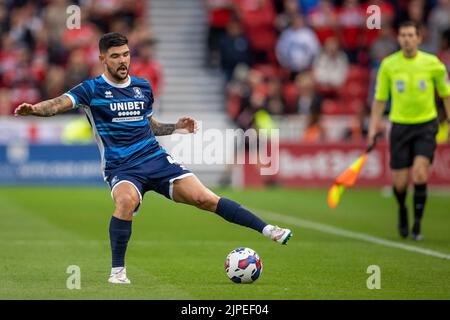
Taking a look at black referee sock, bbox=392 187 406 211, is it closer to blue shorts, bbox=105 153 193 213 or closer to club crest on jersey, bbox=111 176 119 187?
blue shorts, bbox=105 153 193 213

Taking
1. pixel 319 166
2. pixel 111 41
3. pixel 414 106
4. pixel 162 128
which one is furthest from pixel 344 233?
pixel 319 166

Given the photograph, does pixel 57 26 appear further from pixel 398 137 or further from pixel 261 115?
pixel 398 137

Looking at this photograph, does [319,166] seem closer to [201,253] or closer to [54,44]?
[54,44]

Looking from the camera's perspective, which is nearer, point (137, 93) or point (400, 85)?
point (137, 93)

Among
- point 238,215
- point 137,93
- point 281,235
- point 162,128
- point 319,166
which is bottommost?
point 319,166

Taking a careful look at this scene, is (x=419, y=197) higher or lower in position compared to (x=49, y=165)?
higher

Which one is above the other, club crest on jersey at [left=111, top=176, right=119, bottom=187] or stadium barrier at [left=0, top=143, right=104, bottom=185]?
club crest on jersey at [left=111, top=176, right=119, bottom=187]

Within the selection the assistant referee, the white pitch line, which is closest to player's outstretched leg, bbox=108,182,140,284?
the white pitch line

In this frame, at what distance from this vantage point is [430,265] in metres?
10.9

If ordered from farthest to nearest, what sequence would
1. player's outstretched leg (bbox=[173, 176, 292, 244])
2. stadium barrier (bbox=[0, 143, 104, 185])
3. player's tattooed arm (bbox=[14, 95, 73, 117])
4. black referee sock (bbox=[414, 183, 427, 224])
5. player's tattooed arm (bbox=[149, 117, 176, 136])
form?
stadium barrier (bbox=[0, 143, 104, 185]), black referee sock (bbox=[414, 183, 427, 224]), player's tattooed arm (bbox=[149, 117, 176, 136]), player's outstretched leg (bbox=[173, 176, 292, 244]), player's tattooed arm (bbox=[14, 95, 73, 117])

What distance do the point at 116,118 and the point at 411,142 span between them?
5.17 meters

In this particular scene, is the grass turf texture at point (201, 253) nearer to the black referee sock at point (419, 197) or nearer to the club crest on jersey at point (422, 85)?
the black referee sock at point (419, 197)

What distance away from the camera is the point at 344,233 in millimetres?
14594

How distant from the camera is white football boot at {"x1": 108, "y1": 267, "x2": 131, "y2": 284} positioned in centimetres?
927
